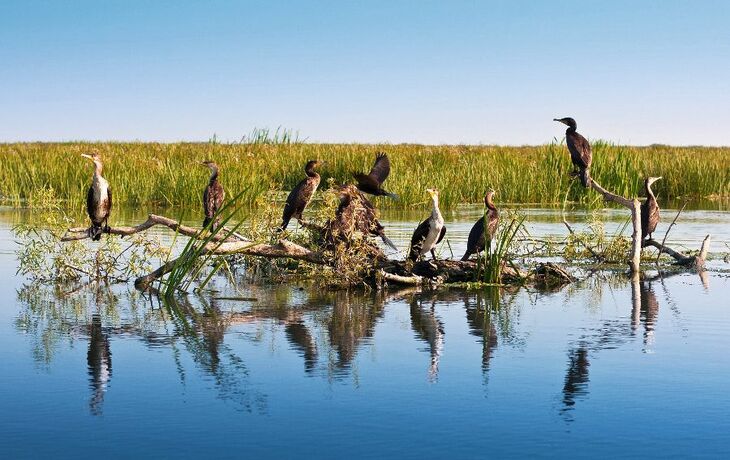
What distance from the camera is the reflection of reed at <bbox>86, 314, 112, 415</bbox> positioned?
21.2 feet

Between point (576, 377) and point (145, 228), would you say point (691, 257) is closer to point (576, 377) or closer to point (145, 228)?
point (145, 228)

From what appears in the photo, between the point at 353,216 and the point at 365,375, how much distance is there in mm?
5130

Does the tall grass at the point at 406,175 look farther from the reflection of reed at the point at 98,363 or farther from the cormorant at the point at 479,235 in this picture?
the reflection of reed at the point at 98,363

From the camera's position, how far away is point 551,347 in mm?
8242

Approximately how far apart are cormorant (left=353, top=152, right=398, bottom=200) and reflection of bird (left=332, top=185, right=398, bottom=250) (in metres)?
1.17

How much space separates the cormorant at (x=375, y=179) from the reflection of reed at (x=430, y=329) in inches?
129

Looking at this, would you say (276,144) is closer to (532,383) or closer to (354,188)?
(354,188)

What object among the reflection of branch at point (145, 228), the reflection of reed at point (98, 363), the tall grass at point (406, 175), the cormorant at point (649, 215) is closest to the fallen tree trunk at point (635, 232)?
the cormorant at point (649, 215)

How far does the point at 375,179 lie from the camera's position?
14.7m

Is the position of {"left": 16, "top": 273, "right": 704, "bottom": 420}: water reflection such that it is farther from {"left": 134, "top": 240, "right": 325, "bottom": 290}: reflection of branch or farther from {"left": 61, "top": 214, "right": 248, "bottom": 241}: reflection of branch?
{"left": 61, "top": 214, "right": 248, "bottom": 241}: reflection of branch

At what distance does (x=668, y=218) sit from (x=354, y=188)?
37.8 ft

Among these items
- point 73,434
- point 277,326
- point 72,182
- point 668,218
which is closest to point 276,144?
point 72,182

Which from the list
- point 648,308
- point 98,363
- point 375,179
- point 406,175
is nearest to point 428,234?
point 648,308

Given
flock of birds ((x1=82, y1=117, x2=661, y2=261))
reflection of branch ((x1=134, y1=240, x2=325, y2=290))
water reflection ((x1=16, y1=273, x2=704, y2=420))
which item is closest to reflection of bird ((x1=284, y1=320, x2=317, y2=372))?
water reflection ((x1=16, y1=273, x2=704, y2=420))
